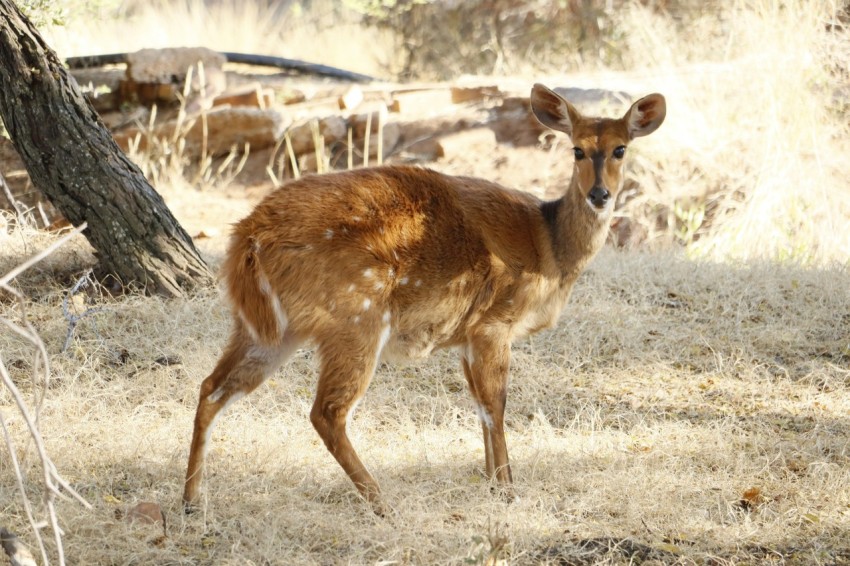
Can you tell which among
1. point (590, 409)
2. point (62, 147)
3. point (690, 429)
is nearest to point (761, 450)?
point (690, 429)

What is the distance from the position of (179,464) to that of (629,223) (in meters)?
5.72

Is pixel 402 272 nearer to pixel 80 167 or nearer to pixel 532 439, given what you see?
pixel 532 439

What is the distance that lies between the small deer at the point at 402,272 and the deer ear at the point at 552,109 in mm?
11

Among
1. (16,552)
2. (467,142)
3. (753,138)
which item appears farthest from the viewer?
(467,142)

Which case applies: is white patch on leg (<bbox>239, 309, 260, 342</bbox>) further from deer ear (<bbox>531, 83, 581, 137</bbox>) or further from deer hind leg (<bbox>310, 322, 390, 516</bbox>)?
deer ear (<bbox>531, 83, 581, 137</bbox>)

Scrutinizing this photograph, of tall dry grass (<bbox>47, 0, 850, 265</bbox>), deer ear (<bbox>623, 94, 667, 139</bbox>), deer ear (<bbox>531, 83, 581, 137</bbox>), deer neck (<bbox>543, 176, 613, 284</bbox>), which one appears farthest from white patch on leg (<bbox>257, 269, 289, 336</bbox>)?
tall dry grass (<bbox>47, 0, 850, 265</bbox>)

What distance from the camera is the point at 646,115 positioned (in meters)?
4.85

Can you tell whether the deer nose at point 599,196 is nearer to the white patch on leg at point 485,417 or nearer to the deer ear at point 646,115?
the deer ear at point 646,115

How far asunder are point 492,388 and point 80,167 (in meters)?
2.94

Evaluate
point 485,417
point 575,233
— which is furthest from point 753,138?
point 485,417

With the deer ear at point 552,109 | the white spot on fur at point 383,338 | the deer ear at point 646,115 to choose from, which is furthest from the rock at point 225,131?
the white spot on fur at point 383,338

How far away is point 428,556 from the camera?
3.56m

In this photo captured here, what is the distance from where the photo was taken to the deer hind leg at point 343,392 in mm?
3982

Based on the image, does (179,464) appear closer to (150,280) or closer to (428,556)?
(428,556)
